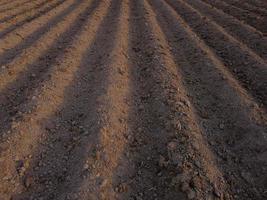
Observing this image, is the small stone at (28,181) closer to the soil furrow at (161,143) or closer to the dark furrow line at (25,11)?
the soil furrow at (161,143)

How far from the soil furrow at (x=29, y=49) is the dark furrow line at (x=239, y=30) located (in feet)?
15.1

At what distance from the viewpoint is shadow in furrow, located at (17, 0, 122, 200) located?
158 inches

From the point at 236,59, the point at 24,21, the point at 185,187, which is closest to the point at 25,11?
the point at 24,21

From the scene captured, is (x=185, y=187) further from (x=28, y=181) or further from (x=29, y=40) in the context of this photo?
(x=29, y=40)

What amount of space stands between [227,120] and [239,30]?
4.46m

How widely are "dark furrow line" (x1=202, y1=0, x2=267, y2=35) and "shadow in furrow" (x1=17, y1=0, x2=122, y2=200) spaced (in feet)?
15.8

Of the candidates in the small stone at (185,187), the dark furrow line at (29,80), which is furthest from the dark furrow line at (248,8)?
the small stone at (185,187)

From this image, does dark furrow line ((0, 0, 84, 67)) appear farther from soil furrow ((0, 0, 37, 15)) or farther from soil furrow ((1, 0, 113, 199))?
soil furrow ((0, 0, 37, 15))

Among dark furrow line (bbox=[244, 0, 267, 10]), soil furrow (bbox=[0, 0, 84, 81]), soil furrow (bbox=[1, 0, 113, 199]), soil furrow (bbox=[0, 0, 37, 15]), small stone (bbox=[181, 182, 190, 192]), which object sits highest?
small stone (bbox=[181, 182, 190, 192])

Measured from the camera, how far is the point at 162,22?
399 inches

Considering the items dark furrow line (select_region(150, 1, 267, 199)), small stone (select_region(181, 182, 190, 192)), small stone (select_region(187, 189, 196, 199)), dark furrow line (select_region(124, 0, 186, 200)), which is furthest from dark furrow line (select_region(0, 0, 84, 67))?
small stone (select_region(187, 189, 196, 199))

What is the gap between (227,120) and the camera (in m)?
5.31

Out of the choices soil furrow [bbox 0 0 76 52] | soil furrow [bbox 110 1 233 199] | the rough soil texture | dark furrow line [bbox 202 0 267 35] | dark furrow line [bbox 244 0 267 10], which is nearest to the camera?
soil furrow [bbox 110 1 233 199]

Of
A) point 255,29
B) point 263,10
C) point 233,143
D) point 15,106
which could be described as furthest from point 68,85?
point 263,10
